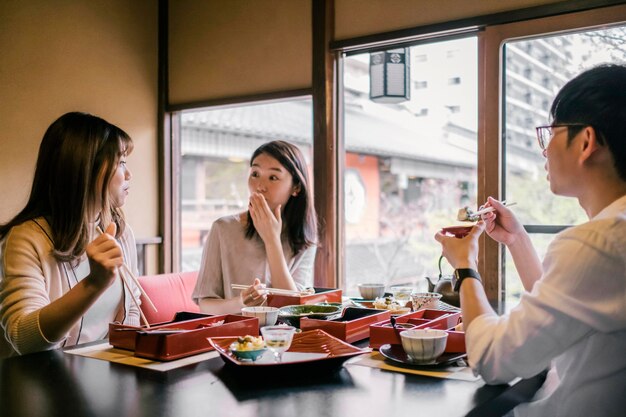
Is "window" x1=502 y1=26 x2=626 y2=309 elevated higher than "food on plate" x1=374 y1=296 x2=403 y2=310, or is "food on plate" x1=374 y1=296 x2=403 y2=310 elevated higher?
"window" x1=502 y1=26 x2=626 y2=309

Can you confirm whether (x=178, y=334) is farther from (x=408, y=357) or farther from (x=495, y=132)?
(x=495, y=132)

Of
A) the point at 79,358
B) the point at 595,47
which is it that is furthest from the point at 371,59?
the point at 79,358

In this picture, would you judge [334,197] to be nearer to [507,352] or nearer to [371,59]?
[371,59]

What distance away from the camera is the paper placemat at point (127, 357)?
1429 millimetres

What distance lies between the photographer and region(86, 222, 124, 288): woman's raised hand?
1529mm

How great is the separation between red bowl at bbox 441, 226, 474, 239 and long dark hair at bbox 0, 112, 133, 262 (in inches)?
43.2

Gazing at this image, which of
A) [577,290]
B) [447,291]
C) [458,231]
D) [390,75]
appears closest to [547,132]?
[458,231]

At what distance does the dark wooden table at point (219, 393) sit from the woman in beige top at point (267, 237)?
1.09 m

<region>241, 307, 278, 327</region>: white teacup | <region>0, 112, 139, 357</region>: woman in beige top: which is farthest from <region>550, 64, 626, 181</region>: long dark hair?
<region>0, 112, 139, 357</region>: woman in beige top

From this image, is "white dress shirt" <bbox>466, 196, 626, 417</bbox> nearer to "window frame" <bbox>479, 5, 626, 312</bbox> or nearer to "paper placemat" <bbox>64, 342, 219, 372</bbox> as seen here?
"paper placemat" <bbox>64, 342, 219, 372</bbox>

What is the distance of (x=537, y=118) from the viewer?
280 cm

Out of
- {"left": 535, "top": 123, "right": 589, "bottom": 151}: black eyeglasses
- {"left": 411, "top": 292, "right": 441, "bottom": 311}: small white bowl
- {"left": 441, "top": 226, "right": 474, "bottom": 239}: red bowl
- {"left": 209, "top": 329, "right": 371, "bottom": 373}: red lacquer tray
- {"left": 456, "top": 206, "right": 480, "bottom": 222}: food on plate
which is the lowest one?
{"left": 209, "top": 329, "right": 371, "bottom": 373}: red lacquer tray

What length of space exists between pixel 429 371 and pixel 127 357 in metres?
0.77

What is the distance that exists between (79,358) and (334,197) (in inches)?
80.9
